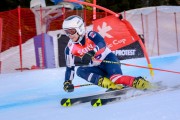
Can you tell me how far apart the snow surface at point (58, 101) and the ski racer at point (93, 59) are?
0.34 metres

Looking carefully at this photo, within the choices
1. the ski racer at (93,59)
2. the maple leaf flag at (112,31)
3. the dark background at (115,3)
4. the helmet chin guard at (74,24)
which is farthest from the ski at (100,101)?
the dark background at (115,3)

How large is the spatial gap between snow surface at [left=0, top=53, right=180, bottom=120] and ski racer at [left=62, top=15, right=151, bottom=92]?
0.34 m

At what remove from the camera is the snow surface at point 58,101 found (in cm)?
345

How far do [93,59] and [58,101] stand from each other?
700mm

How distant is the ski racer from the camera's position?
4.66 m

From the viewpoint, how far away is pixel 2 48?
1073 cm

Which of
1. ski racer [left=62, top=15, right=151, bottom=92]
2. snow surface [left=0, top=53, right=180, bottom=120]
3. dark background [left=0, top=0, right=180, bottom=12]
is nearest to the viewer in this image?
snow surface [left=0, top=53, right=180, bottom=120]

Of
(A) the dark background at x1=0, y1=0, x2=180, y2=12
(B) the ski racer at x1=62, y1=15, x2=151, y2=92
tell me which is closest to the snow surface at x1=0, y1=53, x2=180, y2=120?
(B) the ski racer at x1=62, y1=15, x2=151, y2=92

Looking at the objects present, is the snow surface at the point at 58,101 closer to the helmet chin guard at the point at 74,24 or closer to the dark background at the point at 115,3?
the helmet chin guard at the point at 74,24

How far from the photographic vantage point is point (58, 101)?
501 centimetres

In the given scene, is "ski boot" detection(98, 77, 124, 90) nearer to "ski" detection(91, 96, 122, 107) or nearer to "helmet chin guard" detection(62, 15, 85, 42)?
"ski" detection(91, 96, 122, 107)

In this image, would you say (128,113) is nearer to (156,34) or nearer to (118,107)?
(118,107)

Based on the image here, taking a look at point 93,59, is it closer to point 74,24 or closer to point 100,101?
point 74,24

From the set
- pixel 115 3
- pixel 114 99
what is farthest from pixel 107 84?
pixel 115 3
